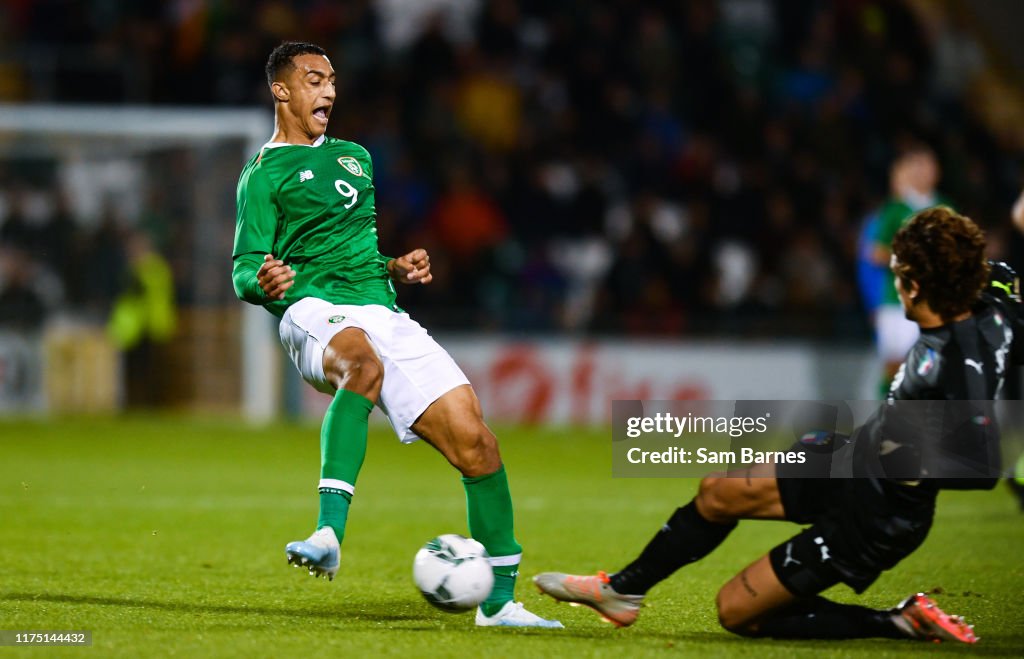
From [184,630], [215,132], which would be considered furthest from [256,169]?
[215,132]

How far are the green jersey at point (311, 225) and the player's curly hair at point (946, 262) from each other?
1.83 m

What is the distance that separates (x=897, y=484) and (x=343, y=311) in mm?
1886

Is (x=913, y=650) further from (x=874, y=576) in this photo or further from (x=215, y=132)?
(x=215, y=132)

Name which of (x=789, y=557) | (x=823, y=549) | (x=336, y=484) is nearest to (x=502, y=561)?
(x=336, y=484)

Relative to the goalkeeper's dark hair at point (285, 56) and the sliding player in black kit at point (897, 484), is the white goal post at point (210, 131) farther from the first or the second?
the sliding player in black kit at point (897, 484)

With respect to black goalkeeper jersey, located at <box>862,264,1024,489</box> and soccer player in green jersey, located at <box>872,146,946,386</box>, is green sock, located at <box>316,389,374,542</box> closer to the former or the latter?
black goalkeeper jersey, located at <box>862,264,1024,489</box>

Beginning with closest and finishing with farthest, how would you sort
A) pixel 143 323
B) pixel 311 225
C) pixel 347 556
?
pixel 311 225, pixel 347 556, pixel 143 323

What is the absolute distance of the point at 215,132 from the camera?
14586 mm

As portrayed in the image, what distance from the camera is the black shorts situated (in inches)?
168

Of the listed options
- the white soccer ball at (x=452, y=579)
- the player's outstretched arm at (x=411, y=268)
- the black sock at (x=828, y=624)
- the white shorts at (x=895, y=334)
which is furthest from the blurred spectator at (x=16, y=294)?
the black sock at (x=828, y=624)

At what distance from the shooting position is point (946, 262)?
4.18m

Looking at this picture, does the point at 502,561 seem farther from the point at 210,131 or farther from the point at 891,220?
the point at 210,131

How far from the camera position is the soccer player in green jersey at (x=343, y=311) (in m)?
4.71

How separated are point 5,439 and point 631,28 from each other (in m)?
8.40
